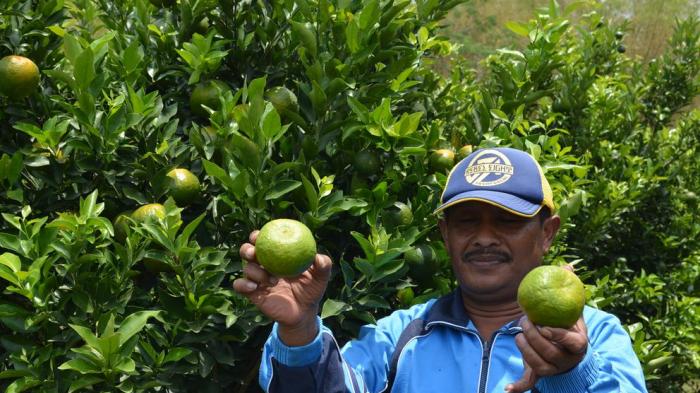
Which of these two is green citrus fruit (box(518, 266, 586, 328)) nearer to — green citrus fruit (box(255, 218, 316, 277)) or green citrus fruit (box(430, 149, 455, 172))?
green citrus fruit (box(255, 218, 316, 277))

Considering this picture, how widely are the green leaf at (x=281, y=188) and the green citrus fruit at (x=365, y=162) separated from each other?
0.37 meters

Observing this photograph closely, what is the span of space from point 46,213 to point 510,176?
1613 millimetres

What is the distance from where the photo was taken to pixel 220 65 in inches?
116

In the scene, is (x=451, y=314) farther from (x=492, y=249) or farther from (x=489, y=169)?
(x=489, y=169)

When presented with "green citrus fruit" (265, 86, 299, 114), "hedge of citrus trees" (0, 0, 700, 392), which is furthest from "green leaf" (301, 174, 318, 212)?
"green citrus fruit" (265, 86, 299, 114)

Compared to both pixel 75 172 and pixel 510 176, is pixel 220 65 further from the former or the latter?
pixel 510 176

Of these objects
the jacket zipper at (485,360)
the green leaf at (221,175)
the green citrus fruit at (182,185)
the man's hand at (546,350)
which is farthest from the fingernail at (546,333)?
the green citrus fruit at (182,185)

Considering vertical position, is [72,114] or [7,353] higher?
[72,114]

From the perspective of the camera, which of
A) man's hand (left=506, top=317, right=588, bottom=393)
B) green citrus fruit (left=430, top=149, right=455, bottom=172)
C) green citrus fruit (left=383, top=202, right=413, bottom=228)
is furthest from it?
green citrus fruit (left=430, top=149, right=455, bottom=172)

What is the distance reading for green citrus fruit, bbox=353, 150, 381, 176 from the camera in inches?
104

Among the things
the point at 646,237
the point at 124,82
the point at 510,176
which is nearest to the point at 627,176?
the point at 646,237

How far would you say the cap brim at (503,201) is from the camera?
2.23 metres

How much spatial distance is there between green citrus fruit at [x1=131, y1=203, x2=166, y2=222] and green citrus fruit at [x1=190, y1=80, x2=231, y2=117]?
474 millimetres

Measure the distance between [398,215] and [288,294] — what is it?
0.77 m
